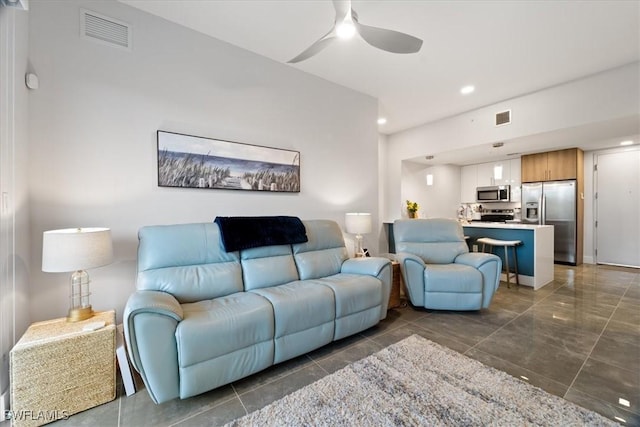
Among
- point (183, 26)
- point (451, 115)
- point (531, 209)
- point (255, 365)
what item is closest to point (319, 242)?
point (255, 365)

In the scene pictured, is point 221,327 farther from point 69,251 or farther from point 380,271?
point 380,271

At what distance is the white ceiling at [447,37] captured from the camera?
86.8 inches

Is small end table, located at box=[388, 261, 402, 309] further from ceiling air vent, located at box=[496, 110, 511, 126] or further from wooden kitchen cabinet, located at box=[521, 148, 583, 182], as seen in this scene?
wooden kitchen cabinet, located at box=[521, 148, 583, 182]

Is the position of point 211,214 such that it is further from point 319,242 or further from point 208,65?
point 208,65

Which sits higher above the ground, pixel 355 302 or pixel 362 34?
pixel 362 34

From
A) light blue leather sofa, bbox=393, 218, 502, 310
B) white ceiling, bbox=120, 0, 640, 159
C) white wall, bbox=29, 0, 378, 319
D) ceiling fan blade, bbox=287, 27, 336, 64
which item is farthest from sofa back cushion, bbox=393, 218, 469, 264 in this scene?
ceiling fan blade, bbox=287, 27, 336, 64

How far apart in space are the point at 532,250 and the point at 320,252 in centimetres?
317

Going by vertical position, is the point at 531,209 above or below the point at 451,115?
below

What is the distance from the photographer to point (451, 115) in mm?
4555

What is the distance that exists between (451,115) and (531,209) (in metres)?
2.89

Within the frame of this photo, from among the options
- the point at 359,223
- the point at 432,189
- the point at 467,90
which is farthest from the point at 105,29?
the point at 432,189

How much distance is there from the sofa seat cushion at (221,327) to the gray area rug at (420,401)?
1.29 ft

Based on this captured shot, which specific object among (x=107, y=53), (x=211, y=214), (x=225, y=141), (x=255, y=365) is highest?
(x=107, y=53)

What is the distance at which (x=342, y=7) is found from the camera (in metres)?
1.73
